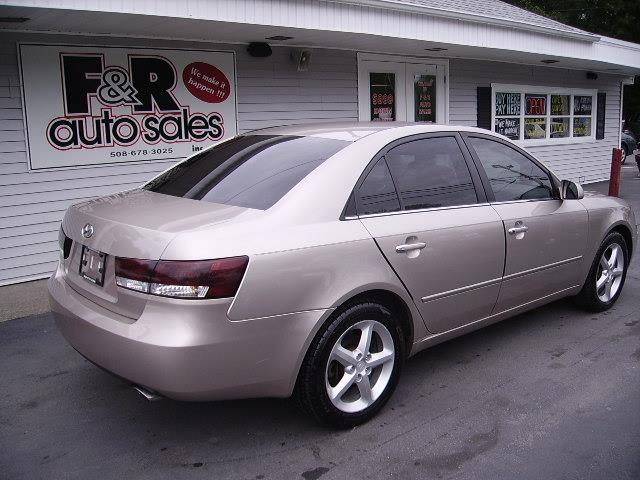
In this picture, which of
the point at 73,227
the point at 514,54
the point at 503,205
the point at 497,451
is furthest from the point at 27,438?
the point at 514,54

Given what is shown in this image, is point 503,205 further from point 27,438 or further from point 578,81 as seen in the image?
point 578,81

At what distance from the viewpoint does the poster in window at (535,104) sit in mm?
12867

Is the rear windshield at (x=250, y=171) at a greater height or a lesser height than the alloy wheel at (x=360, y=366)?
greater

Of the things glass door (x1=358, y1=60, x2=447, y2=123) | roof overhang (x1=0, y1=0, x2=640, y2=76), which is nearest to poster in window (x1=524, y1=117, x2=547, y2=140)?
roof overhang (x1=0, y1=0, x2=640, y2=76)

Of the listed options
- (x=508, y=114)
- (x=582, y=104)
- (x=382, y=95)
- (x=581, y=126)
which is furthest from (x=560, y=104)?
(x=382, y=95)

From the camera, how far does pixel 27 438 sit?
3424 millimetres

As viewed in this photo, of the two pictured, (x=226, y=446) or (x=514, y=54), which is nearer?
(x=226, y=446)

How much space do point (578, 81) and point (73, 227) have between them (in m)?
13.3

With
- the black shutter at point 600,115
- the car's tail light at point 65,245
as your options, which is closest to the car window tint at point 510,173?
the car's tail light at point 65,245

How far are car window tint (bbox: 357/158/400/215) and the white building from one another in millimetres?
3497

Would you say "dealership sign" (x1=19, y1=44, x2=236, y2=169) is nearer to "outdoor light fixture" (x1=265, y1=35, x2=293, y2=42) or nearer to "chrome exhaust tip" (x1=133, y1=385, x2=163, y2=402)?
"outdoor light fixture" (x1=265, y1=35, x2=293, y2=42)

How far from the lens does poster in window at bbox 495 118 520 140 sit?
12219mm

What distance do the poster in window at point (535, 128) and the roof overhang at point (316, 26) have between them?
1.72m

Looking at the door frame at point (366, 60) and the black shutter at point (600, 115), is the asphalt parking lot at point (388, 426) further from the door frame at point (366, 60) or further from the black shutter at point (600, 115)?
the black shutter at point (600, 115)
